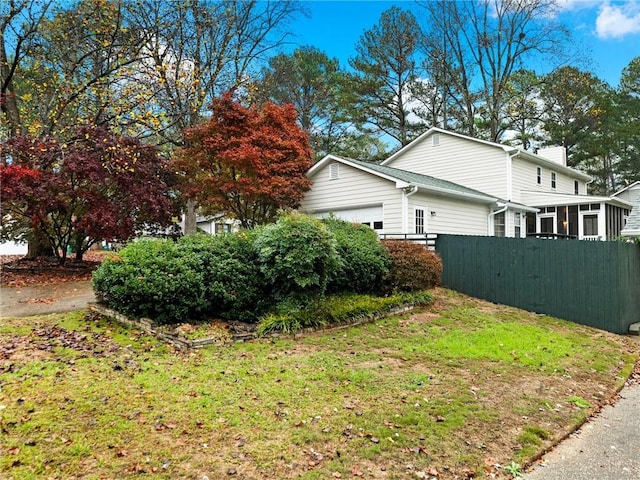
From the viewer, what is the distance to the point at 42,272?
11547mm

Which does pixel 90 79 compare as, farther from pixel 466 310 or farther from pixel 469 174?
pixel 469 174

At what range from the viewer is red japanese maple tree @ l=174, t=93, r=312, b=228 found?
13.5 m

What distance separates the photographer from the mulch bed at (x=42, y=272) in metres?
10.6

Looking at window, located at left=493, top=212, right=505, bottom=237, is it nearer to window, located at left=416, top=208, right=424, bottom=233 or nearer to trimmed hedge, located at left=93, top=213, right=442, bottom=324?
window, located at left=416, top=208, right=424, bottom=233

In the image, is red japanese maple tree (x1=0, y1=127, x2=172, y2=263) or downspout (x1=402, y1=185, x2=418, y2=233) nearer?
red japanese maple tree (x1=0, y1=127, x2=172, y2=263)

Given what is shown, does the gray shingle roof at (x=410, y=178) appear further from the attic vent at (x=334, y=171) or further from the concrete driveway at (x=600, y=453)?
the concrete driveway at (x=600, y=453)

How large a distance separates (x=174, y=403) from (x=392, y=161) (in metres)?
18.9

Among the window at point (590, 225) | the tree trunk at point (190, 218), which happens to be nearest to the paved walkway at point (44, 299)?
the tree trunk at point (190, 218)

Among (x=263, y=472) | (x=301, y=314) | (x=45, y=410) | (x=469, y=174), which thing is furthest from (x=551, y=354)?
(x=469, y=174)

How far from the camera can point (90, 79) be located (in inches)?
513

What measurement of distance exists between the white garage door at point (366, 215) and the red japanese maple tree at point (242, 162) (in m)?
1.90

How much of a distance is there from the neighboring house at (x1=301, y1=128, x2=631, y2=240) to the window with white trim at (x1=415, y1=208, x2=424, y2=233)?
0.03m

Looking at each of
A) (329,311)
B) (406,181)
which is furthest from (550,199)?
(329,311)

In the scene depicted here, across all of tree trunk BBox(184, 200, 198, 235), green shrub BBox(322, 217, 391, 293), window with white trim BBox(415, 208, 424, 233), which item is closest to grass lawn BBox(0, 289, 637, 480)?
green shrub BBox(322, 217, 391, 293)
